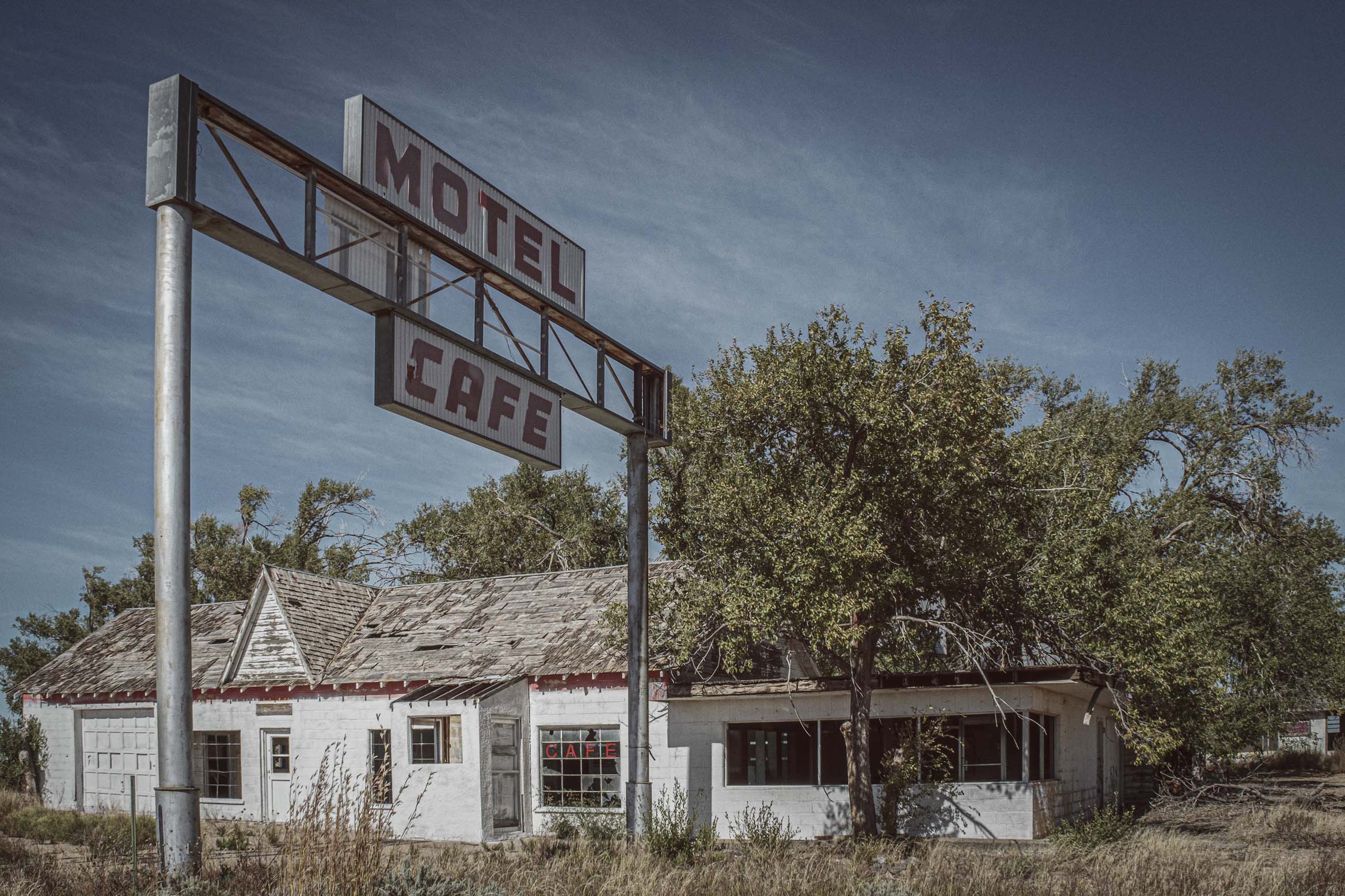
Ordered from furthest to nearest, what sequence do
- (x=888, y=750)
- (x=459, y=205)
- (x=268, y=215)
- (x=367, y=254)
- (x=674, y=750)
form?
(x=674, y=750) → (x=888, y=750) → (x=459, y=205) → (x=367, y=254) → (x=268, y=215)

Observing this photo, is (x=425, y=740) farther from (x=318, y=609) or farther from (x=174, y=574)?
(x=174, y=574)

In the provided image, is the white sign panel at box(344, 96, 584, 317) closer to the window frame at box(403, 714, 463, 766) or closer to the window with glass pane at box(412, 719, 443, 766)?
the window frame at box(403, 714, 463, 766)

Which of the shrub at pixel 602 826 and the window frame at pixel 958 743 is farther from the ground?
the window frame at pixel 958 743

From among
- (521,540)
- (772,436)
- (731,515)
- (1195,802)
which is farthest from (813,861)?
(521,540)

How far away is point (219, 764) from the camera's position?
25094 millimetres

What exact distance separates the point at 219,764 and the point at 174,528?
18.7 meters

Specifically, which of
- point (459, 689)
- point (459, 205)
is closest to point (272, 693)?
point (459, 689)

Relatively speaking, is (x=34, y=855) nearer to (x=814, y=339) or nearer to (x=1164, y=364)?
(x=814, y=339)

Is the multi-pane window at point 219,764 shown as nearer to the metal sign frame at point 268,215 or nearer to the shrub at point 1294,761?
the metal sign frame at point 268,215

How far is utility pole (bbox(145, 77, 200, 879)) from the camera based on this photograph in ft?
27.6

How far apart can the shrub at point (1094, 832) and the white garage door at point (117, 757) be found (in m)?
18.5

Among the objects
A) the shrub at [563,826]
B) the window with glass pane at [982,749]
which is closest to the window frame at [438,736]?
the shrub at [563,826]

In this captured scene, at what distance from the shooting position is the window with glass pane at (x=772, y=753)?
2077 cm

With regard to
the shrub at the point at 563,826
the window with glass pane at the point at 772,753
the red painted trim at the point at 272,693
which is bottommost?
the shrub at the point at 563,826
